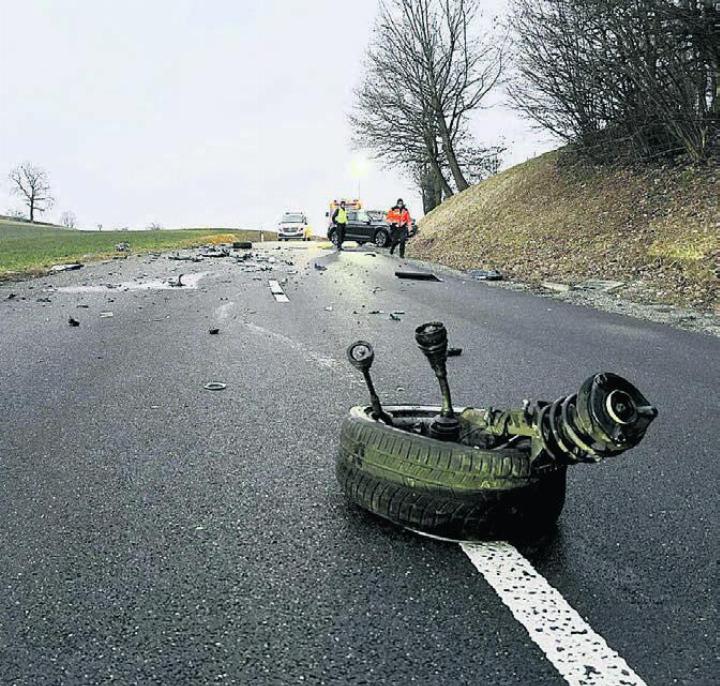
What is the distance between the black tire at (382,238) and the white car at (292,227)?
15220 millimetres

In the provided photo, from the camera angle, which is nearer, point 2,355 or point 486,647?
point 486,647

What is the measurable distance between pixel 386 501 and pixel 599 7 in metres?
18.1

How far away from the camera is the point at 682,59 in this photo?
680 inches

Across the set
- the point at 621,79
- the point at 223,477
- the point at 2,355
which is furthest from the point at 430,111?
the point at 223,477

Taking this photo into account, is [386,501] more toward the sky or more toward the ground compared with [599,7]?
more toward the ground

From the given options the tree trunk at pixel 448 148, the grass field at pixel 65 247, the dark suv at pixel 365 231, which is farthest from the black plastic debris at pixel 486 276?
the tree trunk at pixel 448 148

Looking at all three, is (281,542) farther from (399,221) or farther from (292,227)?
(292,227)

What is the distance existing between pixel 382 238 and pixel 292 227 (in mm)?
15774

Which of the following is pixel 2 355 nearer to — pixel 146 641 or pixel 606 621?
pixel 146 641

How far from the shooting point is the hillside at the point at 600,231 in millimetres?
13797

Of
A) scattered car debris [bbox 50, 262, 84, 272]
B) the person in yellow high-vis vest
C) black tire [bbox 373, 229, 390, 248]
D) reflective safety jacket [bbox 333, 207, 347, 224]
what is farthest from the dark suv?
scattered car debris [bbox 50, 262, 84, 272]

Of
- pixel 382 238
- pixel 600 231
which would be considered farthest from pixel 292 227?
pixel 600 231

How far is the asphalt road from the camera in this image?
6.55ft

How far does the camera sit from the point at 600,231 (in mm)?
18562
